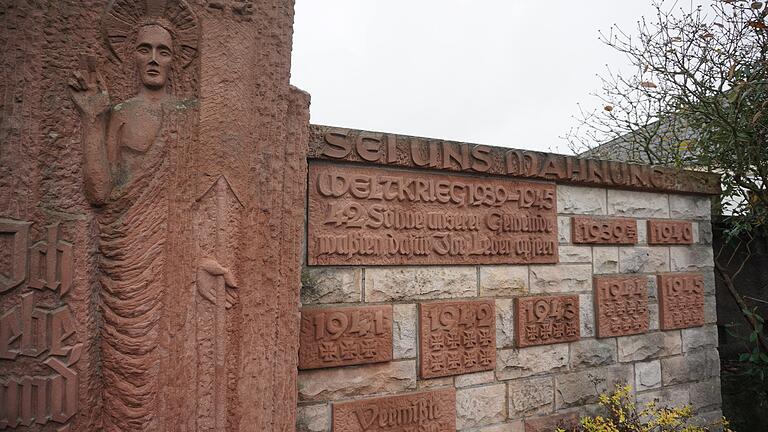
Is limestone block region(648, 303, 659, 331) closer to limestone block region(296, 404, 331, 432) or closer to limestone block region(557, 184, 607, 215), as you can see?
limestone block region(557, 184, 607, 215)

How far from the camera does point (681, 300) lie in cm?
397

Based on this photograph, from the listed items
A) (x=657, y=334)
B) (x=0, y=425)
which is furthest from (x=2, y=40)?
(x=657, y=334)

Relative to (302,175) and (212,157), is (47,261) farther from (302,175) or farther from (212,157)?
(302,175)

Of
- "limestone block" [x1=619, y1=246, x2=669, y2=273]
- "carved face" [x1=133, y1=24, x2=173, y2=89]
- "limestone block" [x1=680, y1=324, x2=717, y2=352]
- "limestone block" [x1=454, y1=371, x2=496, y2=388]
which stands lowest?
"limestone block" [x1=454, y1=371, x2=496, y2=388]

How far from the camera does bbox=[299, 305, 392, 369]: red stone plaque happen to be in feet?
8.36

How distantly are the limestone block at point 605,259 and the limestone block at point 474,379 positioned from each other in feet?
4.04

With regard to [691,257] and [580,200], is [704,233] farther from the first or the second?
[580,200]

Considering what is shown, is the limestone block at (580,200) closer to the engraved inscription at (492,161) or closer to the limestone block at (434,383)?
the engraved inscription at (492,161)

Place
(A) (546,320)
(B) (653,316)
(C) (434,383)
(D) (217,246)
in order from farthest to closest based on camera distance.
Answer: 1. (B) (653,316)
2. (A) (546,320)
3. (C) (434,383)
4. (D) (217,246)

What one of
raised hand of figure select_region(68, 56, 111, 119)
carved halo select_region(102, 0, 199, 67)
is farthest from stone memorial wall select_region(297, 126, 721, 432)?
raised hand of figure select_region(68, 56, 111, 119)

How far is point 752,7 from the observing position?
422cm

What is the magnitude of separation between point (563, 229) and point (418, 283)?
1291 mm

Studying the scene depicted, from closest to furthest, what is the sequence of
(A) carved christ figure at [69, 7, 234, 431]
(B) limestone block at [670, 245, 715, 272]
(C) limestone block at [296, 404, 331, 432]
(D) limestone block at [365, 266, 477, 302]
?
(A) carved christ figure at [69, 7, 234, 431] → (C) limestone block at [296, 404, 331, 432] → (D) limestone block at [365, 266, 477, 302] → (B) limestone block at [670, 245, 715, 272]

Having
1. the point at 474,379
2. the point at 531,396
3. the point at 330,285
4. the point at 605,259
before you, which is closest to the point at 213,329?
the point at 330,285
